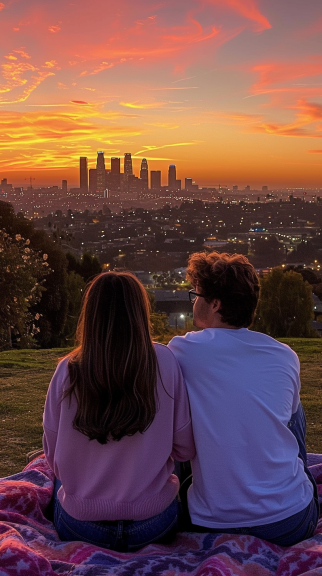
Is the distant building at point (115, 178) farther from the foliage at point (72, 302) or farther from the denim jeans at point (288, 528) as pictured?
the denim jeans at point (288, 528)

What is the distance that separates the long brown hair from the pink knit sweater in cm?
8

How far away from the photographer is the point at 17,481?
3109 millimetres

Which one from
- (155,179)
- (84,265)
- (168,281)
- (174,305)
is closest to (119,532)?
(84,265)

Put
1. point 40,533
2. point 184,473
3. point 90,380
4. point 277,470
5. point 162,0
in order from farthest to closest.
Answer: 1. point 162,0
2. point 184,473
3. point 40,533
4. point 277,470
5. point 90,380

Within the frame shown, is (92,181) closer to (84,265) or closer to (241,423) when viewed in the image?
(84,265)

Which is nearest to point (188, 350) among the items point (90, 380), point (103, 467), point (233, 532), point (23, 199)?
point (90, 380)

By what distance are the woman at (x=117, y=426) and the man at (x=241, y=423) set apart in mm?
114

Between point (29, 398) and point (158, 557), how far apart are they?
18.7 ft

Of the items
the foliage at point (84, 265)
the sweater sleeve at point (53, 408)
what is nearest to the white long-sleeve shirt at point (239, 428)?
the sweater sleeve at point (53, 408)

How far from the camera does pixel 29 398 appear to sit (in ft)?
25.6

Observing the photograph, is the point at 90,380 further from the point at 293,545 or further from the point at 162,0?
the point at 162,0

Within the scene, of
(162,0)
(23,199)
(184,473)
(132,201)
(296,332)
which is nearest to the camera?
(184,473)

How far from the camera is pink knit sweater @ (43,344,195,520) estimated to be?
246cm

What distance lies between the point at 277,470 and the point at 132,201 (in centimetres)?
13753
